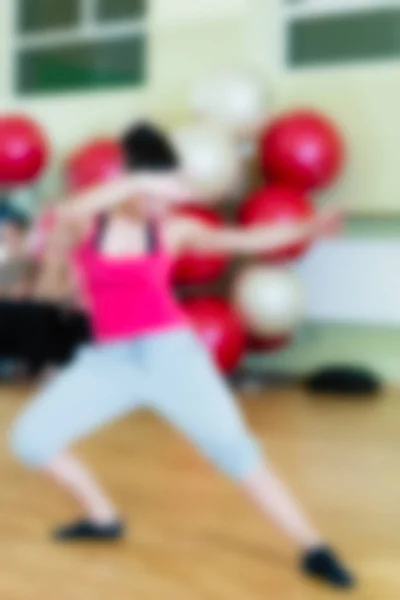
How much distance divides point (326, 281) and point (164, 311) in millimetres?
2673

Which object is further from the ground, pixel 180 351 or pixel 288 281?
pixel 288 281

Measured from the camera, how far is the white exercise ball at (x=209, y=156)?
166 inches

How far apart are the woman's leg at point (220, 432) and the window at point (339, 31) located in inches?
118

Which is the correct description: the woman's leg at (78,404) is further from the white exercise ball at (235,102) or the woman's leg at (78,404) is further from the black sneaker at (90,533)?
the white exercise ball at (235,102)

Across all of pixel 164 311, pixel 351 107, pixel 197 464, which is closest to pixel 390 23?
pixel 351 107

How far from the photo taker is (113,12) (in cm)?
542

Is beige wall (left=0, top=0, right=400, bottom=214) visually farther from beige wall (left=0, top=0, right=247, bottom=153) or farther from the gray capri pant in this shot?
the gray capri pant

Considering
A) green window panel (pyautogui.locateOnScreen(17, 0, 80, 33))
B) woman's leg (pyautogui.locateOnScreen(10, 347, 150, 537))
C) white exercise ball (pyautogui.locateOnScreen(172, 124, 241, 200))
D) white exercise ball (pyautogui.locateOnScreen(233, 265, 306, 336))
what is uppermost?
green window panel (pyautogui.locateOnScreen(17, 0, 80, 33))

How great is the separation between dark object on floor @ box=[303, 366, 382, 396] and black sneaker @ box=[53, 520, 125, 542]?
2.32 meters

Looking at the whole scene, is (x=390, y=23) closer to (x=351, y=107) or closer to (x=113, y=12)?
(x=351, y=107)

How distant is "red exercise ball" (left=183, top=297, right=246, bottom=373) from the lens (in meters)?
4.14

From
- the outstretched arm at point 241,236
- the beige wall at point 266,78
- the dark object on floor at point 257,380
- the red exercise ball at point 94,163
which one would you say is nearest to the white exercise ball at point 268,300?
the dark object on floor at point 257,380

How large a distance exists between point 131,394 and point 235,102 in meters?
2.54

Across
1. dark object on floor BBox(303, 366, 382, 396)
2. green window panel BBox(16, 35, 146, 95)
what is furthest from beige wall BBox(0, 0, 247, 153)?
dark object on floor BBox(303, 366, 382, 396)
